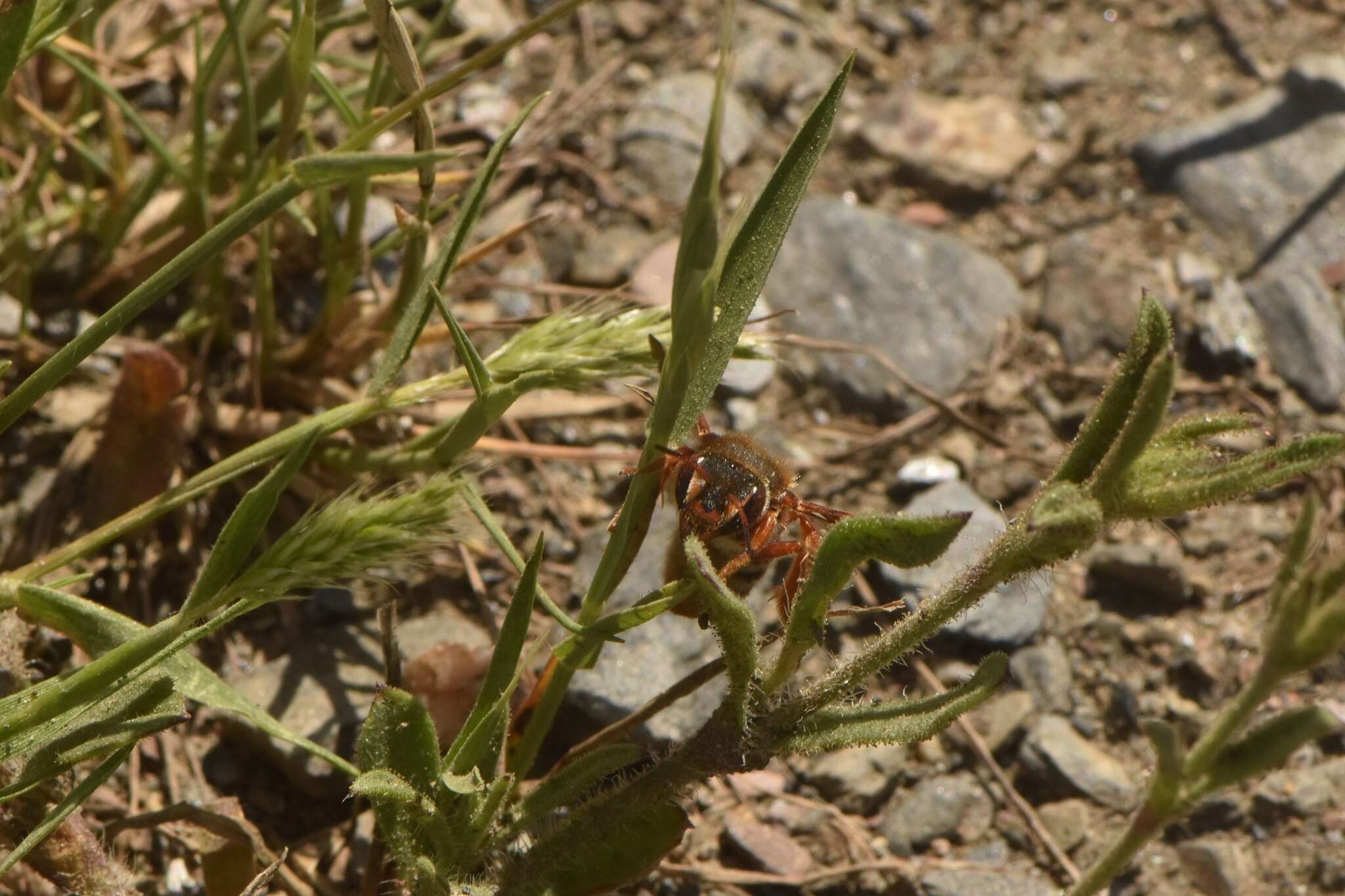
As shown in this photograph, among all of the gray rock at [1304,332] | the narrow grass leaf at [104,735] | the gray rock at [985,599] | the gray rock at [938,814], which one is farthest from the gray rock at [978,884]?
the gray rock at [1304,332]

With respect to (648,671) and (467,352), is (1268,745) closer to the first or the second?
(467,352)

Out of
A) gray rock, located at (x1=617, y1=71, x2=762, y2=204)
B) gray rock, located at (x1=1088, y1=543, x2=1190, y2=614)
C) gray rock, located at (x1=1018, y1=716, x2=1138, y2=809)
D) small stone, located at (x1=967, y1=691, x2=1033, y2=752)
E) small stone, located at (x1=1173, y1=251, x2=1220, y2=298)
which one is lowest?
gray rock, located at (x1=1018, y1=716, x2=1138, y2=809)

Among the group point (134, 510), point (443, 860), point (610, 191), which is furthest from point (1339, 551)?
point (610, 191)

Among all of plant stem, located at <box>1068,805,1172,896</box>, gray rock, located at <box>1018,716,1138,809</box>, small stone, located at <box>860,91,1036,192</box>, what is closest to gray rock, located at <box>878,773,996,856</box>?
gray rock, located at <box>1018,716,1138,809</box>

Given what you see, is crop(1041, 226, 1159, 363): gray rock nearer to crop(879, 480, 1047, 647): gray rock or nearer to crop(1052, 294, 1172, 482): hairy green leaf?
crop(879, 480, 1047, 647): gray rock

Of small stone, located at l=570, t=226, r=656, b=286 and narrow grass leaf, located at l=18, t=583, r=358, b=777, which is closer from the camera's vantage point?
narrow grass leaf, located at l=18, t=583, r=358, b=777

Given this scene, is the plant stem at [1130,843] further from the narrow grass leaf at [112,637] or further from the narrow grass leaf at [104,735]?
the narrow grass leaf at [104,735]

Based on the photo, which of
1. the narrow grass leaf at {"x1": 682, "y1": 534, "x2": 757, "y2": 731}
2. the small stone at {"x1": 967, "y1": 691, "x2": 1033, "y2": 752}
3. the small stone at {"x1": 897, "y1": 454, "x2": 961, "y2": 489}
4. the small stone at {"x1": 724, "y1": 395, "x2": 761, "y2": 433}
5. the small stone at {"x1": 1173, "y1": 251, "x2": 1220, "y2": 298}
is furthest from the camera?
the small stone at {"x1": 1173, "y1": 251, "x2": 1220, "y2": 298}
